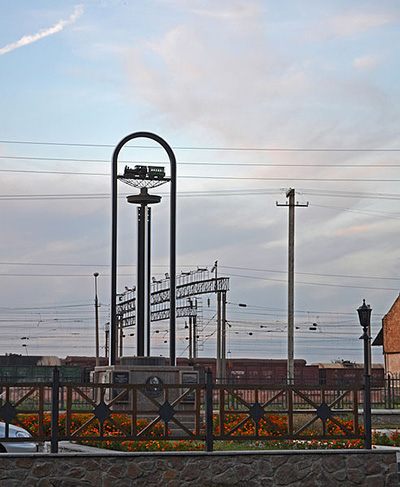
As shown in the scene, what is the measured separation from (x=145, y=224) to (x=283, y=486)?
11.4 metres

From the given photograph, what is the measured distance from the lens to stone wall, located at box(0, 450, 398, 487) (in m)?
13.1

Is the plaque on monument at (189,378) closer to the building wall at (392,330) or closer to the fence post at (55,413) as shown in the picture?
the fence post at (55,413)

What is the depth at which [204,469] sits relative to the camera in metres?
13.6

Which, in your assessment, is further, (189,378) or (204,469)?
(189,378)

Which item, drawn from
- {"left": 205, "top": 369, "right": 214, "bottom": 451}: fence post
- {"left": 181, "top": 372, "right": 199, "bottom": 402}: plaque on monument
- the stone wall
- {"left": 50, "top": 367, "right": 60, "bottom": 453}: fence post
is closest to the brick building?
{"left": 181, "top": 372, "right": 199, "bottom": 402}: plaque on monument

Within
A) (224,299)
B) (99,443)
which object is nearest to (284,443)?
(99,443)

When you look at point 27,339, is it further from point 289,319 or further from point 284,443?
point 284,443

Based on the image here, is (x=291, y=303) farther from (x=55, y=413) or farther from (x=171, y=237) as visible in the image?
(x=55, y=413)

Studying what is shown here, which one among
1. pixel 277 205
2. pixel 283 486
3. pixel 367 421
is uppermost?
pixel 277 205

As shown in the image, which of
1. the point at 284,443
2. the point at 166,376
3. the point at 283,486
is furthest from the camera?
the point at 166,376

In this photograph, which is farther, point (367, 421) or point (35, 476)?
point (367, 421)

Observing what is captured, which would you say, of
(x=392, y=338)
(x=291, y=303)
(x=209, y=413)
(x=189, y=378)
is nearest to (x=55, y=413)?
(x=209, y=413)

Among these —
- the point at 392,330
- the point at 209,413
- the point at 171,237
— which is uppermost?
the point at 171,237

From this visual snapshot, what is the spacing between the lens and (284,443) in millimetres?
16625
